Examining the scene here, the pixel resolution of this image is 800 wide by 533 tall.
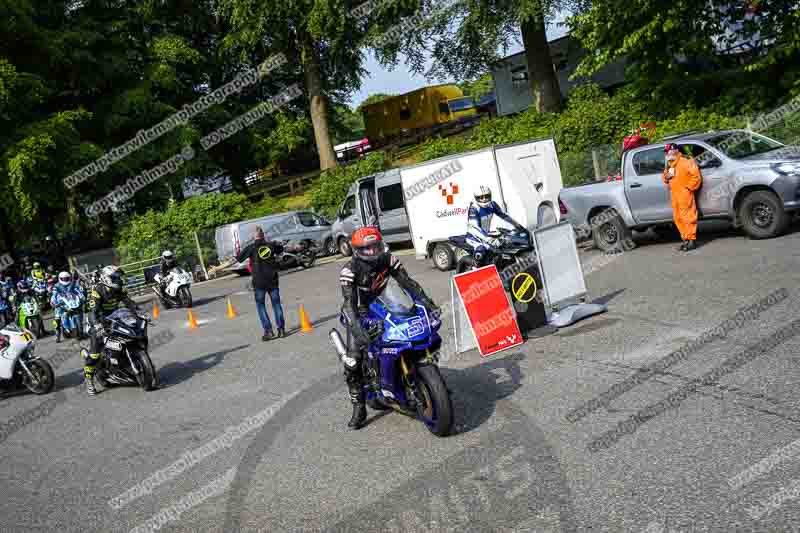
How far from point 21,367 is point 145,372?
2.62 m

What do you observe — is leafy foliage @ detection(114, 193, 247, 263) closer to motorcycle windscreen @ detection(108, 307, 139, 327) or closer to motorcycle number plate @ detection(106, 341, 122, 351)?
motorcycle windscreen @ detection(108, 307, 139, 327)

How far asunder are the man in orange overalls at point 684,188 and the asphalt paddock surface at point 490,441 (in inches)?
84.2

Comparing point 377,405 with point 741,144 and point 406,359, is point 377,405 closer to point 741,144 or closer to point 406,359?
point 406,359

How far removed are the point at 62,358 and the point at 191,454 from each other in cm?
941

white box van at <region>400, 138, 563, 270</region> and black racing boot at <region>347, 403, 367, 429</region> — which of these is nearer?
black racing boot at <region>347, 403, 367, 429</region>

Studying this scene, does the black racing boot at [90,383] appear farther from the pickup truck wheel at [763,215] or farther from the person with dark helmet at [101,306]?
the pickup truck wheel at [763,215]

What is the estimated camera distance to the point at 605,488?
477cm

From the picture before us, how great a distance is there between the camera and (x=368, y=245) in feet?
21.1

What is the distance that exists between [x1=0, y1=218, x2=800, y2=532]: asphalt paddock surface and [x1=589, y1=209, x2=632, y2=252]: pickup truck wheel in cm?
375

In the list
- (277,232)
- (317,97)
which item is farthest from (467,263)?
(317,97)

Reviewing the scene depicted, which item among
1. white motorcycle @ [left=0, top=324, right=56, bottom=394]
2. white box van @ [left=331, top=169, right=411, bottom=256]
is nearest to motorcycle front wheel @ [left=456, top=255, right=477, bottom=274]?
white motorcycle @ [left=0, top=324, right=56, bottom=394]

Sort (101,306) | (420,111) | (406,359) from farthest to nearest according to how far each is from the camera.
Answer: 1. (420,111)
2. (101,306)
3. (406,359)

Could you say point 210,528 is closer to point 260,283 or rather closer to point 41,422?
point 41,422

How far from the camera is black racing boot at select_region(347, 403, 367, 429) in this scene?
22.6 feet
